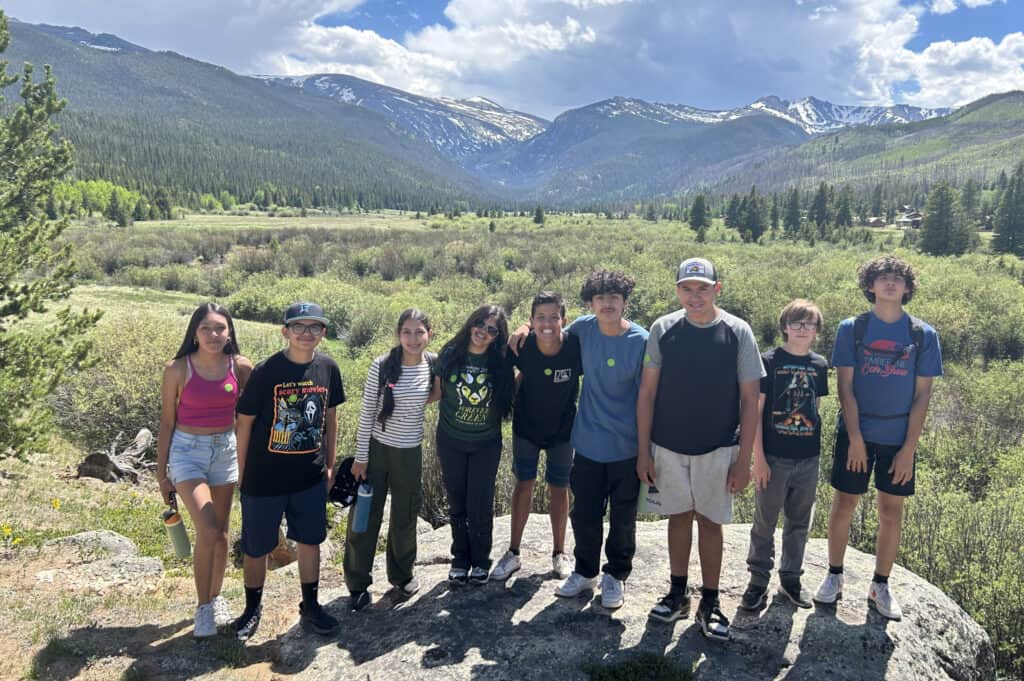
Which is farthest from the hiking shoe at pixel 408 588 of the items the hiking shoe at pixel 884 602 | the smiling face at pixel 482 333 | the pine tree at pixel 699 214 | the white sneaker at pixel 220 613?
the pine tree at pixel 699 214

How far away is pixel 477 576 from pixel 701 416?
6.52 ft

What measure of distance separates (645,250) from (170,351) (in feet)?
115

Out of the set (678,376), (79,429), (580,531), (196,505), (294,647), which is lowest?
(79,429)

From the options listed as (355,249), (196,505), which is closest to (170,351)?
(196,505)

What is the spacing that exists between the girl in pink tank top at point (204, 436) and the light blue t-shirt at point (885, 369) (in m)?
3.94

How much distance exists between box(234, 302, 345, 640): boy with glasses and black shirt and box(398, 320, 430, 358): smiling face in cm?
51

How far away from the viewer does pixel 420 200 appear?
17475 centimetres

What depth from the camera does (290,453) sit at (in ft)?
12.7

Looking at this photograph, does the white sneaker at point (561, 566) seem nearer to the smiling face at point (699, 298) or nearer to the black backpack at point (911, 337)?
the smiling face at point (699, 298)

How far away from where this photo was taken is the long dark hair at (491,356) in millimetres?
4074

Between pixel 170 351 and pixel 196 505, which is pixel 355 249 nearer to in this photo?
pixel 170 351

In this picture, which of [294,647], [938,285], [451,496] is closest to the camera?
[294,647]

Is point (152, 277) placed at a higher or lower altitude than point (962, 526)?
higher

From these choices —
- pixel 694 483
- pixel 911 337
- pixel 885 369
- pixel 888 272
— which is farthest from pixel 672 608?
pixel 888 272
